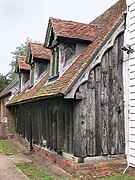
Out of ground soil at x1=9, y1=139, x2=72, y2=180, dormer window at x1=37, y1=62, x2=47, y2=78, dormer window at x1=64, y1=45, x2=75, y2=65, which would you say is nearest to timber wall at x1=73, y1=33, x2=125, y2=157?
ground soil at x1=9, y1=139, x2=72, y2=180

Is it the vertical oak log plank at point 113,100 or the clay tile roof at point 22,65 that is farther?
the clay tile roof at point 22,65

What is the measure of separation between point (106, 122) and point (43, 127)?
133 inches

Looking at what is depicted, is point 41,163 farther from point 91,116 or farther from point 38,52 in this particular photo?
point 38,52

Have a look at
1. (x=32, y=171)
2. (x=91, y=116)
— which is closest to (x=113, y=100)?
(x=91, y=116)

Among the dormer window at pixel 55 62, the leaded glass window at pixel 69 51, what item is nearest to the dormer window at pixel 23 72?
the dormer window at pixel 55 62

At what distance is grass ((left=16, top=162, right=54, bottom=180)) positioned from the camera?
7913 mm

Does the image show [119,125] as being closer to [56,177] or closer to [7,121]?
[56,177]

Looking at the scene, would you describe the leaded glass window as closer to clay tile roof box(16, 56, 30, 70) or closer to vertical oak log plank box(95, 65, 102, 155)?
vertical oak log plank box(95, 65, 102, 155)

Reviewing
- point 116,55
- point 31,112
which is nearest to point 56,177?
point 116,55

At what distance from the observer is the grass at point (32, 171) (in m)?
7.91

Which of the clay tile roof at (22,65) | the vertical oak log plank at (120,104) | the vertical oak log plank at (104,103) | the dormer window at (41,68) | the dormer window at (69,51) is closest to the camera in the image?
the vertical oak log plank at (104,103)

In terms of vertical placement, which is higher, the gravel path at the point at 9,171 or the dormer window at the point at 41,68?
the dormer window at the point at 41,68

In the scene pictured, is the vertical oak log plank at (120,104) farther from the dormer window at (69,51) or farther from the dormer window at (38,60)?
the dormer window at (38,60)

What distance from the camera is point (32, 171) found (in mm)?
8766
